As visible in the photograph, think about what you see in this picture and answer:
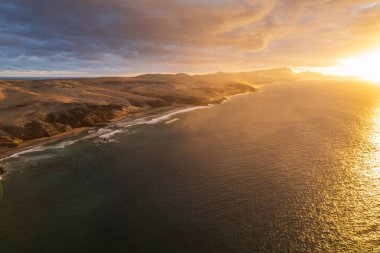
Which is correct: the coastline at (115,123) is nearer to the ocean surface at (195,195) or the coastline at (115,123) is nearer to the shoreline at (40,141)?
the shoreline at (40,141)

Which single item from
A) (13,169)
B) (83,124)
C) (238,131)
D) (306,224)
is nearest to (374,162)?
(306,224)

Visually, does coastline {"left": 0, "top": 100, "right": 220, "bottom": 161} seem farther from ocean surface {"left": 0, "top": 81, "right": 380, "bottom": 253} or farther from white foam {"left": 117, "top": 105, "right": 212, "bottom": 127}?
ocean surface {"left": 0, "top": 81, "right": 380, "bottom": 253}

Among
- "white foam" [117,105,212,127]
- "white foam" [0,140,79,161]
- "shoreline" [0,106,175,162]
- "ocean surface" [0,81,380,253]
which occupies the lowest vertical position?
"ocean surface" [0,81,380,253]

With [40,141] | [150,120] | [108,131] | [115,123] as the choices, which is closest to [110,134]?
[108,131]

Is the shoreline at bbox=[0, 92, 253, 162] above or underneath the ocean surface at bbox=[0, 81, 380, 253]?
above

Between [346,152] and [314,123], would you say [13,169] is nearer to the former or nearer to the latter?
[346,152]

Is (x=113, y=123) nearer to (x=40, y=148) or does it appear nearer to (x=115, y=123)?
(x=115, y=123)

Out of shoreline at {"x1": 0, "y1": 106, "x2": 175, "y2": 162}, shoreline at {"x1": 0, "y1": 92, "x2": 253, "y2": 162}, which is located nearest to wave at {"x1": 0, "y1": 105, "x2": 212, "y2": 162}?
shoreline at {"x1": 0, "y1": 92, "x2": 253, "y2": 162}

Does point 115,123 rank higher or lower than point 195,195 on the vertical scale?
higher

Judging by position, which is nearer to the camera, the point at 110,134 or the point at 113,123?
the point at 110,134
